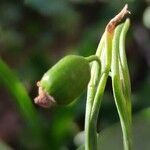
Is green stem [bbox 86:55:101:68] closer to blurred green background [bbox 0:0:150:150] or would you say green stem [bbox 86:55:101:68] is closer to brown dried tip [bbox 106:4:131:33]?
brown dried tip [bbox 106:4:131:33]

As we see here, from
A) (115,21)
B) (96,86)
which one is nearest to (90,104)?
(96,86)

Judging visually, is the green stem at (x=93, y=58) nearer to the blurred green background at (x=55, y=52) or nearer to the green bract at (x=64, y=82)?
the green bract at (x=64, y=82)

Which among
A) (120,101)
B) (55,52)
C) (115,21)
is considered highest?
(55,52)

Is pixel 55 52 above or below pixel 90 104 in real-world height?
above

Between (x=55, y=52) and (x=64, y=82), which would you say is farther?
(x=55, y=52)

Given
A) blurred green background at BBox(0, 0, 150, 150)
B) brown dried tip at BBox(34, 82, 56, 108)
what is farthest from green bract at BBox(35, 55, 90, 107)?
blurred green background at BBox(0, 0, 150, 150)

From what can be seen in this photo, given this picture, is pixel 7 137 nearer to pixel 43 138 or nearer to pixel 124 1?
pixel 43 138

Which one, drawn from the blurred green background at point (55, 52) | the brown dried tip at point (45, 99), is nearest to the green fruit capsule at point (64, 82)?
the brown dried tip at point (45, 99)

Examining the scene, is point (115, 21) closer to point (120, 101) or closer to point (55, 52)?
point (120, 101)

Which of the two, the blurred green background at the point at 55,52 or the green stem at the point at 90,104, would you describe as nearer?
the green stem at the point at 90,104
